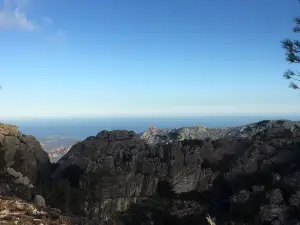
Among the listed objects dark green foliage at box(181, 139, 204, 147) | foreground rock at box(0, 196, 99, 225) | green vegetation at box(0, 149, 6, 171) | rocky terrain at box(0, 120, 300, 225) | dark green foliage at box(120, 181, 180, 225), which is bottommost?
dark green foliage at box(120, 181, 180, 225)

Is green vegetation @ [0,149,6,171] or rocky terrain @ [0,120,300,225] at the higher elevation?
green vegetation @ [0,149,6,171]

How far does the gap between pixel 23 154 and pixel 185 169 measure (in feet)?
86.5

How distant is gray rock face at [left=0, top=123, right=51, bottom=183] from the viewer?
173 feet

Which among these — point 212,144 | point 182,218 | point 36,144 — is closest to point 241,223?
point 182,218

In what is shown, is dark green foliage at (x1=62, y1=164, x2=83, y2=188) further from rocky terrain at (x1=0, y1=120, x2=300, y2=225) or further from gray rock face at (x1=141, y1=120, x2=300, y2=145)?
gray rock face at (x1=141, y1=120, x2=300, y2=145)

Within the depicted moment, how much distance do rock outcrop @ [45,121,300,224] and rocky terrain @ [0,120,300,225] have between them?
0.15 meters

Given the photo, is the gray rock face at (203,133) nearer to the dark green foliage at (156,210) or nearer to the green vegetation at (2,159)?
the dark green foliage at (156,210)

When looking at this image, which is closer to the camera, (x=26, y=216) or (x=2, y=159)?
(x=26, y=216)

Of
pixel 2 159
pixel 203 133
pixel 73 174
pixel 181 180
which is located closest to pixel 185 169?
pixel 181 180

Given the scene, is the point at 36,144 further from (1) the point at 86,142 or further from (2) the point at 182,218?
(2) the point at 182,218

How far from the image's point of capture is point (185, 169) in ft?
199

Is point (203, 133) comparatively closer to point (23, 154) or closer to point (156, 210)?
point (156, 210)

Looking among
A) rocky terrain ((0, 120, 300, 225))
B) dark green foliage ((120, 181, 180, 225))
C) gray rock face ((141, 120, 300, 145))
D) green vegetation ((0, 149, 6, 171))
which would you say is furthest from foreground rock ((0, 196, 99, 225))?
gray rock face ((141, 120, 300, 145))

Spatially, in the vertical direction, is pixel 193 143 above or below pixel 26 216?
below
